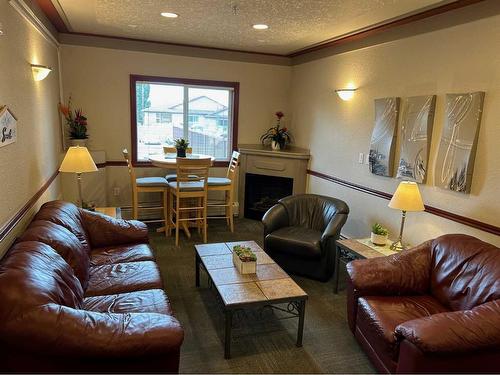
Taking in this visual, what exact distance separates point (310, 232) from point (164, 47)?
10.7ft

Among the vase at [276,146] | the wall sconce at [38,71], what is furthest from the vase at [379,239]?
the wall sconce at [38,71]

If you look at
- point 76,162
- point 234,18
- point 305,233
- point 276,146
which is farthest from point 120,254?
point 276,146

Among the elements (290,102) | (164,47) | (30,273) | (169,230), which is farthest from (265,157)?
(30,273)

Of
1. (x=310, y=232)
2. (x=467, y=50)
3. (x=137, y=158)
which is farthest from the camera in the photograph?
(x=137, y=158)

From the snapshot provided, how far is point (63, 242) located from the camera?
91.7 inches

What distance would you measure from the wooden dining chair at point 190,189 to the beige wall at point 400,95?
1.57m

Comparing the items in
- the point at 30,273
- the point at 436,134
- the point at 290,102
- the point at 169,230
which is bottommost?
the point at 169,230

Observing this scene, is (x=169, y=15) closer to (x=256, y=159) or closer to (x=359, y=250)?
(x=256, y=159)

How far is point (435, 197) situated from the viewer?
9.98 feet

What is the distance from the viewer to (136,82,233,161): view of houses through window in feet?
16.9

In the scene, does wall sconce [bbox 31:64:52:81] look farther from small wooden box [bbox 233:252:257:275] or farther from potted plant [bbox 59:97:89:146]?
small wooden box [bbox 233:252:257:275]

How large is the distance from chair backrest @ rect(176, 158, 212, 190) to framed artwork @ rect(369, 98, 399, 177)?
6.02 feet

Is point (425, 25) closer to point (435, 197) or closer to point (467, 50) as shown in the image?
point (467, 50)

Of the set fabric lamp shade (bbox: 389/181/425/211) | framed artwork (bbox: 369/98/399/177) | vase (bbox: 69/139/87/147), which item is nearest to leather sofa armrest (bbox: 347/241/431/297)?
fabric lamp shade (bbox: 389/181/425/211)
